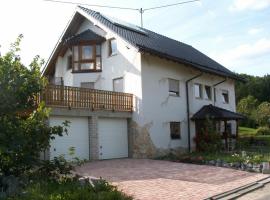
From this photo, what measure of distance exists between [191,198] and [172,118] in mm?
14072

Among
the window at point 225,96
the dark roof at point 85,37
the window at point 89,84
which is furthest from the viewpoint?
the window at point 225,96

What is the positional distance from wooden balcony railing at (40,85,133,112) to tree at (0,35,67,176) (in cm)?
682

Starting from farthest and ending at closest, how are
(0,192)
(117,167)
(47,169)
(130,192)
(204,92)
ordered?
(204,92) < (117,167) < (130,192) < (47,169) < (0,192)

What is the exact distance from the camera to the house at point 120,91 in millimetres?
20547

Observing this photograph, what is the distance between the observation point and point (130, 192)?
1172 cm

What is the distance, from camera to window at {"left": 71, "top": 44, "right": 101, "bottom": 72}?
82.6ft

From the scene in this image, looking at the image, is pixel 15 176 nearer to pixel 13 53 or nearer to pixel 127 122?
pixel 13 53

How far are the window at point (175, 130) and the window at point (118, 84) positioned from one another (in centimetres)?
372

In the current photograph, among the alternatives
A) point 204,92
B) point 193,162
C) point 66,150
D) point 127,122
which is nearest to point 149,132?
point 127,122

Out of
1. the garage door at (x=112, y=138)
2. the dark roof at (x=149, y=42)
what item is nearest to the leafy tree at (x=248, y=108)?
the dark roof at (x=149, y=42)

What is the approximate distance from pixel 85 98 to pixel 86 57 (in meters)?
5.24

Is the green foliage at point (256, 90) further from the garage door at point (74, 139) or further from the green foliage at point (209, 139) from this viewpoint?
the garage door at point (74, 139)

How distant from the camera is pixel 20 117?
10.6 meters

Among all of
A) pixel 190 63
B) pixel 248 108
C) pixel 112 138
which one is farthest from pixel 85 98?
pixel 248 108
